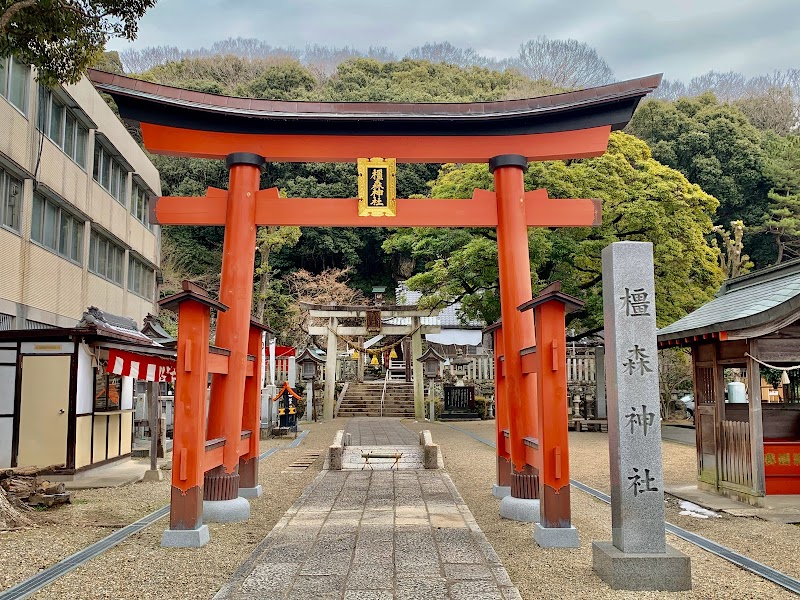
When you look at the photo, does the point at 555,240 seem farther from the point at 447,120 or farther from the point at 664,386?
the point at 447,120

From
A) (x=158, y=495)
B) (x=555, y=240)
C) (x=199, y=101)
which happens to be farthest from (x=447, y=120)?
(x=555, y=240)

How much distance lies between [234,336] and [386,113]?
3691 mm

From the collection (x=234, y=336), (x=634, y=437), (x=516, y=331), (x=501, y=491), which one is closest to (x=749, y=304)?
(x=516, y=331)

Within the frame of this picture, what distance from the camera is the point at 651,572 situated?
527 centimetres

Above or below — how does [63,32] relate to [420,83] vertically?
below

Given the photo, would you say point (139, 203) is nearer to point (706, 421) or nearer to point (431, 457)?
point (431, 457)

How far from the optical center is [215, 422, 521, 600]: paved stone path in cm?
496

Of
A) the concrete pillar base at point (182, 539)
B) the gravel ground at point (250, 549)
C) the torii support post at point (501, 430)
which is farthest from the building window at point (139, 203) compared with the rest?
the concrete pillar base at point (182, 539)

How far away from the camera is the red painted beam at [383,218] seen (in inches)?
356

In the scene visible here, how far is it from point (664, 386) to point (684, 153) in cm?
1682

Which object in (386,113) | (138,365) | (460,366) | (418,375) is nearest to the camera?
(386,113)

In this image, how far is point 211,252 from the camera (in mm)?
38781

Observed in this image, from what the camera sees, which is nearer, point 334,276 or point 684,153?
point 684,153

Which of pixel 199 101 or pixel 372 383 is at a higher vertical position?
pixel 199 101
